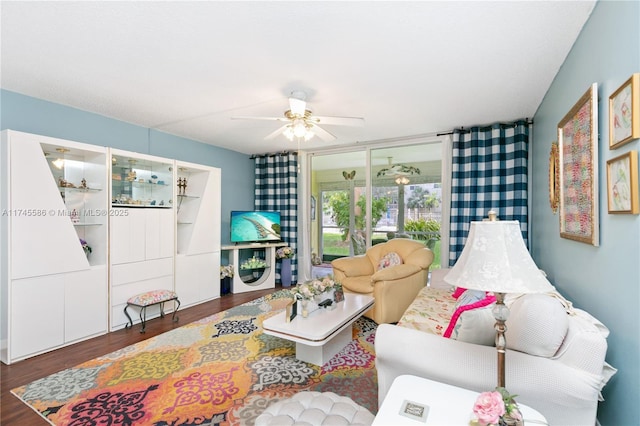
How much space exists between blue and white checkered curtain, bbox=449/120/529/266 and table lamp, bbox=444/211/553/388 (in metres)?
3.07

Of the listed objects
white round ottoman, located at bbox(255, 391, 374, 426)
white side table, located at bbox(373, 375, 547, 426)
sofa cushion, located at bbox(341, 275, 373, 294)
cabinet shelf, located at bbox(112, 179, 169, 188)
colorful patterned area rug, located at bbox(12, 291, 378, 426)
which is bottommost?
colorful patterned area rug, located at bbox(12, 291, 378, 426)

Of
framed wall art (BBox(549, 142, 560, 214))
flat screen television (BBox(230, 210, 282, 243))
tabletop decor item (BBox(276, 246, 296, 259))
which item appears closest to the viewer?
framed wall art (BBox(549, 142, 560, 214))

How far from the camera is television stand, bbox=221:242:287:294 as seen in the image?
4.87 metres

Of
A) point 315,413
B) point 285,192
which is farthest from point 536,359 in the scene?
point 285,192

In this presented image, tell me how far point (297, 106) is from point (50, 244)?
2.61 metres

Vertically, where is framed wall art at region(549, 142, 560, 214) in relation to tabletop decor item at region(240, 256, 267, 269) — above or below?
above

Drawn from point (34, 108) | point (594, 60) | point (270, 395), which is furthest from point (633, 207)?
point (34, 108)

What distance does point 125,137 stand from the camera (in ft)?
12.7

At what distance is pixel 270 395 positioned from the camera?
6.86ft

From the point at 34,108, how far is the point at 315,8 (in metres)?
3.12

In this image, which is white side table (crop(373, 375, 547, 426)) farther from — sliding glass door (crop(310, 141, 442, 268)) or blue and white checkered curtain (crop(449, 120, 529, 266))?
sliding glass door (crop(310, 141, 442, 268))

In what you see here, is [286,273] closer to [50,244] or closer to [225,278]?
[225,278]

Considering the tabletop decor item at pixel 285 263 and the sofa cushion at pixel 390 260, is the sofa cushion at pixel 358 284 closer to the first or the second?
the sofa cushion at pixel 390 260

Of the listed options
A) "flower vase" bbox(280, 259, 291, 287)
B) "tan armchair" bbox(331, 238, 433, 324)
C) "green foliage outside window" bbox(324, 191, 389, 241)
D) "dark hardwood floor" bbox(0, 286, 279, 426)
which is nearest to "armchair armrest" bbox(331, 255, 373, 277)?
"tan armchair" bbox(331, 238, 433, 324)
